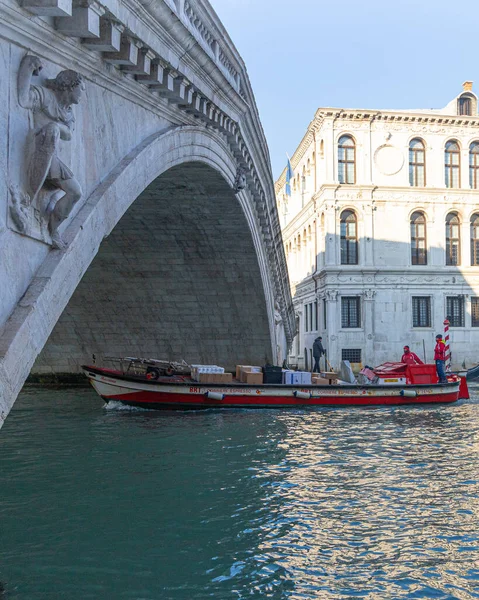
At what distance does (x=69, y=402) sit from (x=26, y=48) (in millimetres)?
14650

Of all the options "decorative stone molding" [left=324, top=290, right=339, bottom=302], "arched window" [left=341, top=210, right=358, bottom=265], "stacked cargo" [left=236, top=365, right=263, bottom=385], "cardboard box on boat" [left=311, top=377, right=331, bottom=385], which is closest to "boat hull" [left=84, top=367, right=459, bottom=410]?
"stacked cargo" [left=236, top=365, right=263, bottom=385]

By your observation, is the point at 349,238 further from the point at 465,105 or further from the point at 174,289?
the point at 174,289

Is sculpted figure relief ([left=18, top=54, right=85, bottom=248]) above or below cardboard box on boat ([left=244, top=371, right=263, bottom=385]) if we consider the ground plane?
above

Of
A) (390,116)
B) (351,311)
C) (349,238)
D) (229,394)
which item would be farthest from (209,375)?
(390,116)

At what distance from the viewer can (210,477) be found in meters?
9.38

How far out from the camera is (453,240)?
34.4m

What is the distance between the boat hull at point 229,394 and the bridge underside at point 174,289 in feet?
9.92

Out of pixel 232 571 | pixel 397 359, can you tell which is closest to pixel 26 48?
pixel 232 571

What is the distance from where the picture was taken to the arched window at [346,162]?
34.1m

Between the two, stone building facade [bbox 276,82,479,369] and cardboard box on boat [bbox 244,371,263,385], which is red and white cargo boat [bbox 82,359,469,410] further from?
stone building facade [bbox 276,82,479,369]

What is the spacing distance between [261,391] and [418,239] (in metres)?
18.8

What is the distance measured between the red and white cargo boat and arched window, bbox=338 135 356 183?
16.1 m

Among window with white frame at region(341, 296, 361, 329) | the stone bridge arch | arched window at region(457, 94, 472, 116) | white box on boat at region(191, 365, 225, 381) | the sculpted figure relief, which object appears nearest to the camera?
the sculpted figure relief

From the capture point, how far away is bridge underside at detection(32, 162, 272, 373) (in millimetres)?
15672
